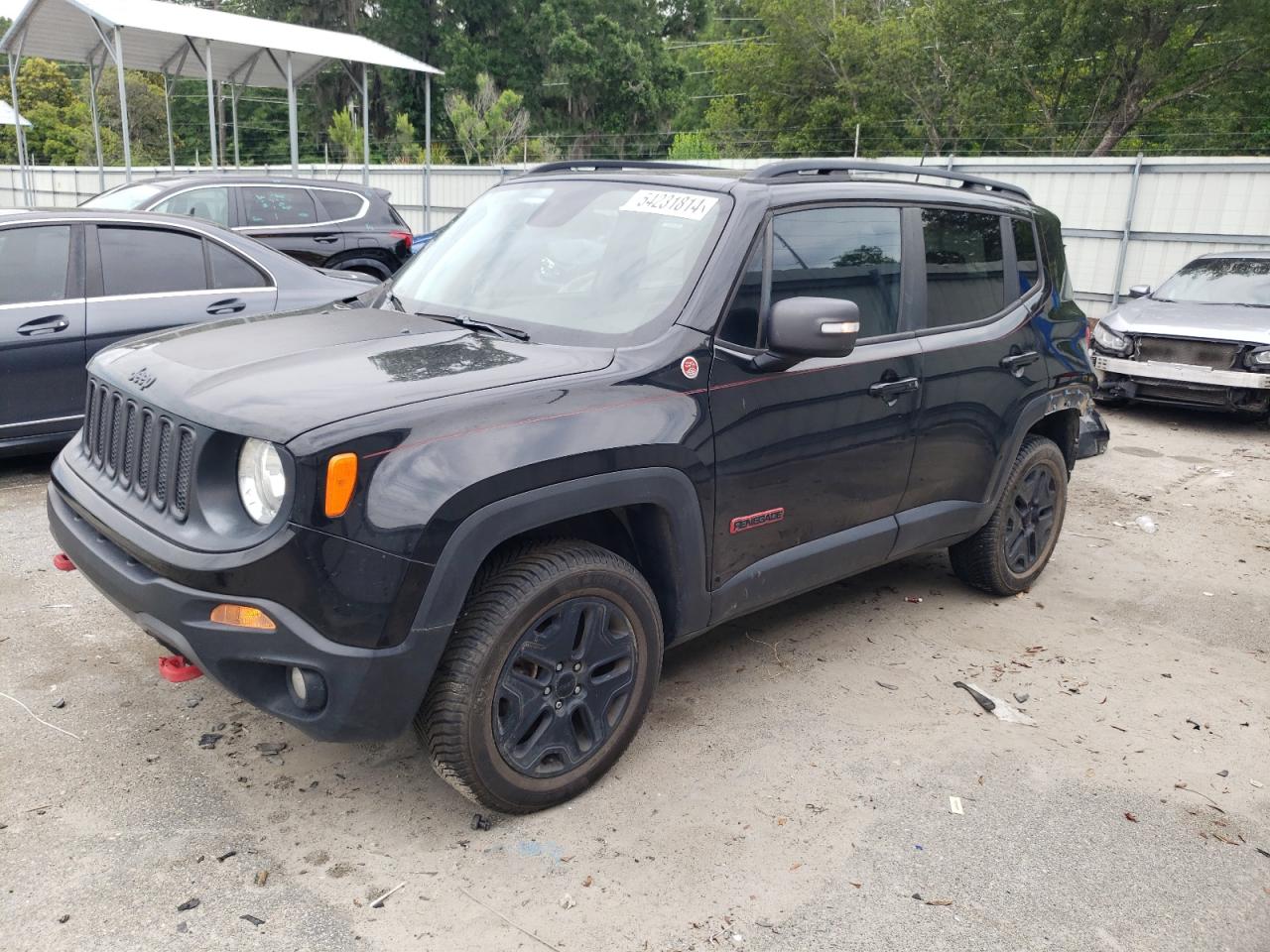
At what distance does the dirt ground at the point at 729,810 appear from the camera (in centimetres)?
271

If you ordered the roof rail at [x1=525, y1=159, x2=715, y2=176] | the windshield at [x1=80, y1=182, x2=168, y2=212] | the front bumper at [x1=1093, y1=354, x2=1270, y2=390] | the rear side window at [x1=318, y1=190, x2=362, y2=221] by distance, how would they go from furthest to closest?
the rear side window at [x1=318, y1=190, x2=362, y2=221]
the windshield at [x1=80, y1=182, x2=168, y2=212]
the front bumper at [x1=1093, y1=354, x2=1270, y2=390]
the roof rail at [x1=525, y1=159, x2=715, y2=176]

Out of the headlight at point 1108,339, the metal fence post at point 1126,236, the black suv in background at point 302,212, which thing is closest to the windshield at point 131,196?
the black suv in background at point 302,212

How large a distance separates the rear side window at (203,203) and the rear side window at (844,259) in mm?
7477

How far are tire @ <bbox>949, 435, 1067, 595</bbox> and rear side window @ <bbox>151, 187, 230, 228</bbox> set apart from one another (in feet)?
25.1

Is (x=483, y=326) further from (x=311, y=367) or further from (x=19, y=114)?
(x=19, y=114)

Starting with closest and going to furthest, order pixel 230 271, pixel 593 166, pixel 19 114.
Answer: pixel 593 166 < pixel 230 271 < pixel 19 114

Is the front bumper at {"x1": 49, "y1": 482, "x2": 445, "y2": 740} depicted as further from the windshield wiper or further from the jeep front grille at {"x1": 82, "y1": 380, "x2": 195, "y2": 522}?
the windshield wiper

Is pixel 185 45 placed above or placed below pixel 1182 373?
above

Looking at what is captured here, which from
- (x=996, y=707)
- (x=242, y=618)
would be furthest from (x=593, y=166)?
(x=996, y=707)

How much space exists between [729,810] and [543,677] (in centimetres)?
72

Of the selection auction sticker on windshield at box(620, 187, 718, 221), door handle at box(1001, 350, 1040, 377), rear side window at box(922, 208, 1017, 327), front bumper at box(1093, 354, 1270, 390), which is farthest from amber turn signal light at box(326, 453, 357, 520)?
front bumper at box(1093, 354, 1270, 390)

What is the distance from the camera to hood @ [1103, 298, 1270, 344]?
29.7 feet

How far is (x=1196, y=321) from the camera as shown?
31.0ft

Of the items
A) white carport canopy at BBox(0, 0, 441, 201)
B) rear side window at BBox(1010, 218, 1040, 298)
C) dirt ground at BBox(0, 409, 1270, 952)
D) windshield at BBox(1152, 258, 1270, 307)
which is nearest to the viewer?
dirt ground at BBox(0, 409, 1270, 952)
